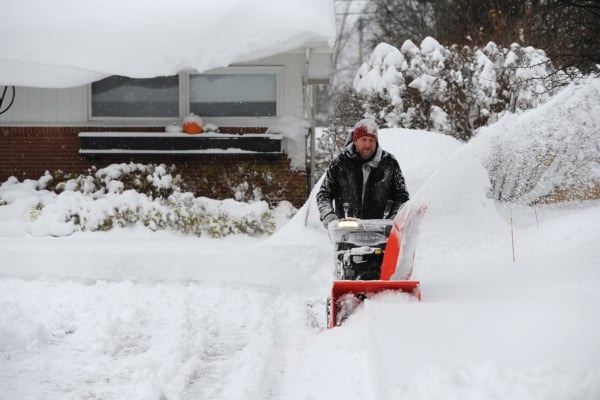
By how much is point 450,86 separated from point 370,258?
9.40 metres

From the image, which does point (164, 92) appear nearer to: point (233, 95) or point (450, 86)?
point (233, 95)

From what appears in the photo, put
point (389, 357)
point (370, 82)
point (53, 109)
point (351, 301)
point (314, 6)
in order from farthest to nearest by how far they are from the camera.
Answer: point (370, 82), point (53, 109), point (314, 6), point (351, 301), point (389, 357)

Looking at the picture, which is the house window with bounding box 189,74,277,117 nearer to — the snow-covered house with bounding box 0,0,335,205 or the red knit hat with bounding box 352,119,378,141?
the snow-covered house with bounding box 0,0,335,205

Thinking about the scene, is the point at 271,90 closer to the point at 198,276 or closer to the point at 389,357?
the point at 198,276

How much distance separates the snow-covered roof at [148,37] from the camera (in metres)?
11.5

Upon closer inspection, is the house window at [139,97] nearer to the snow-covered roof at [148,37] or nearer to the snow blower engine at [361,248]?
the snow-covered roof at [148,37]

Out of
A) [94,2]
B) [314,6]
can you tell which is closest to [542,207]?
[314,6]

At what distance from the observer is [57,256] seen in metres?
9.83

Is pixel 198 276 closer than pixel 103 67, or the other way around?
pixel 198 276

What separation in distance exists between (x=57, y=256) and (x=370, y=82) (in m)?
8.48

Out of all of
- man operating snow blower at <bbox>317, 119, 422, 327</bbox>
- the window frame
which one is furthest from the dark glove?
the window frame

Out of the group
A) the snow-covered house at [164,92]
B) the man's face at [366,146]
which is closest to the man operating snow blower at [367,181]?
the man's face at [366,146]

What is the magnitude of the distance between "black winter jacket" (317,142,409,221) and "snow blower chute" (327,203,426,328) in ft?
1.71

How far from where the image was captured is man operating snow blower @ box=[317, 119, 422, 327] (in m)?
5.99
